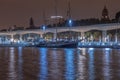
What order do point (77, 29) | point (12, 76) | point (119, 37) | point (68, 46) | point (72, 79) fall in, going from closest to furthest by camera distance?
point (72, 79) → point (12, 76) → point (68, 46) → point (77, 29) → point (119, 37)

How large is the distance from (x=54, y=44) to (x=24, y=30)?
73.1m

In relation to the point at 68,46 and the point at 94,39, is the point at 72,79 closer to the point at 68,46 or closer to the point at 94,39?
the point at 68,46

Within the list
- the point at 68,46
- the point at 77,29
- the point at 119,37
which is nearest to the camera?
the point at 68,46

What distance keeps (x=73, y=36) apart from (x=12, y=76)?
164 meters

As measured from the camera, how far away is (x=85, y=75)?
2877 cm

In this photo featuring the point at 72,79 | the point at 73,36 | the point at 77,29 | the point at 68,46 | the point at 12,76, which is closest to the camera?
the point at 72,79

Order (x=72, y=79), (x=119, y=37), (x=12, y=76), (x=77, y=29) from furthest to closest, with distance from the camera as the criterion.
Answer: (x=119, y=37) → (x=77, y=29) → (x=12, y=76) → (x=72, y=79)

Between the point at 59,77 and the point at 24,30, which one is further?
the point at 24,30

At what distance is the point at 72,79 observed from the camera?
26453 mm

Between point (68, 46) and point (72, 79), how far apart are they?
3725 inches

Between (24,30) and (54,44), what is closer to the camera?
(54,44)

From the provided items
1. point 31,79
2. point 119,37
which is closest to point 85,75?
point 31,79

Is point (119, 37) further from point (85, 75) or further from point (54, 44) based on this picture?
point (85, 75)

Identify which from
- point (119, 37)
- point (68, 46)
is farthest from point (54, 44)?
point (119, 37)
